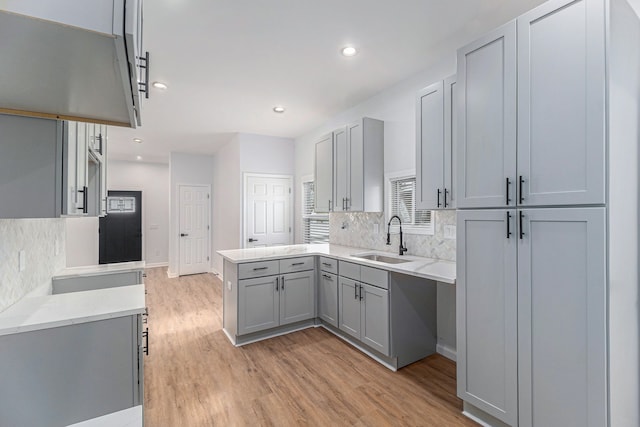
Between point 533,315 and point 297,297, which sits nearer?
point 533,315

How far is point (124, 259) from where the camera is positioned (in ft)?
24.5

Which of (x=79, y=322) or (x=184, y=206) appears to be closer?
(x=79, y=322)

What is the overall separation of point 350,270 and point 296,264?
2.30 feet

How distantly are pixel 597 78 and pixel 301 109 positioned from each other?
3275 mm

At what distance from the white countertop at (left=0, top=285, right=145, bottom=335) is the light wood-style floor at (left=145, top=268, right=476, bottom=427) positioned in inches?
36.9

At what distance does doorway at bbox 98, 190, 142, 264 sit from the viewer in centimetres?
730

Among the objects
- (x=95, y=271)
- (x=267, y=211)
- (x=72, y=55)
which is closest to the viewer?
(x=72, y=55)

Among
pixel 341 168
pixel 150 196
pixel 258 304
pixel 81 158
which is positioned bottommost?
pixel 258 304

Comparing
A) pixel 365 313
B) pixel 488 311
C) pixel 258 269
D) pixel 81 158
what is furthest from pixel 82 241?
pixel 488 311

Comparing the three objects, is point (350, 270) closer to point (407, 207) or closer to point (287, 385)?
point (407, 207)

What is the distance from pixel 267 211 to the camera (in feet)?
18.0

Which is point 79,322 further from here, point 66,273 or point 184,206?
point 184,206

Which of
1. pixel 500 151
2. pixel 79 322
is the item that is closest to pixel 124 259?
pixel 79 322

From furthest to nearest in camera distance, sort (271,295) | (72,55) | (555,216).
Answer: (271,295), (555,216), (72,55)
